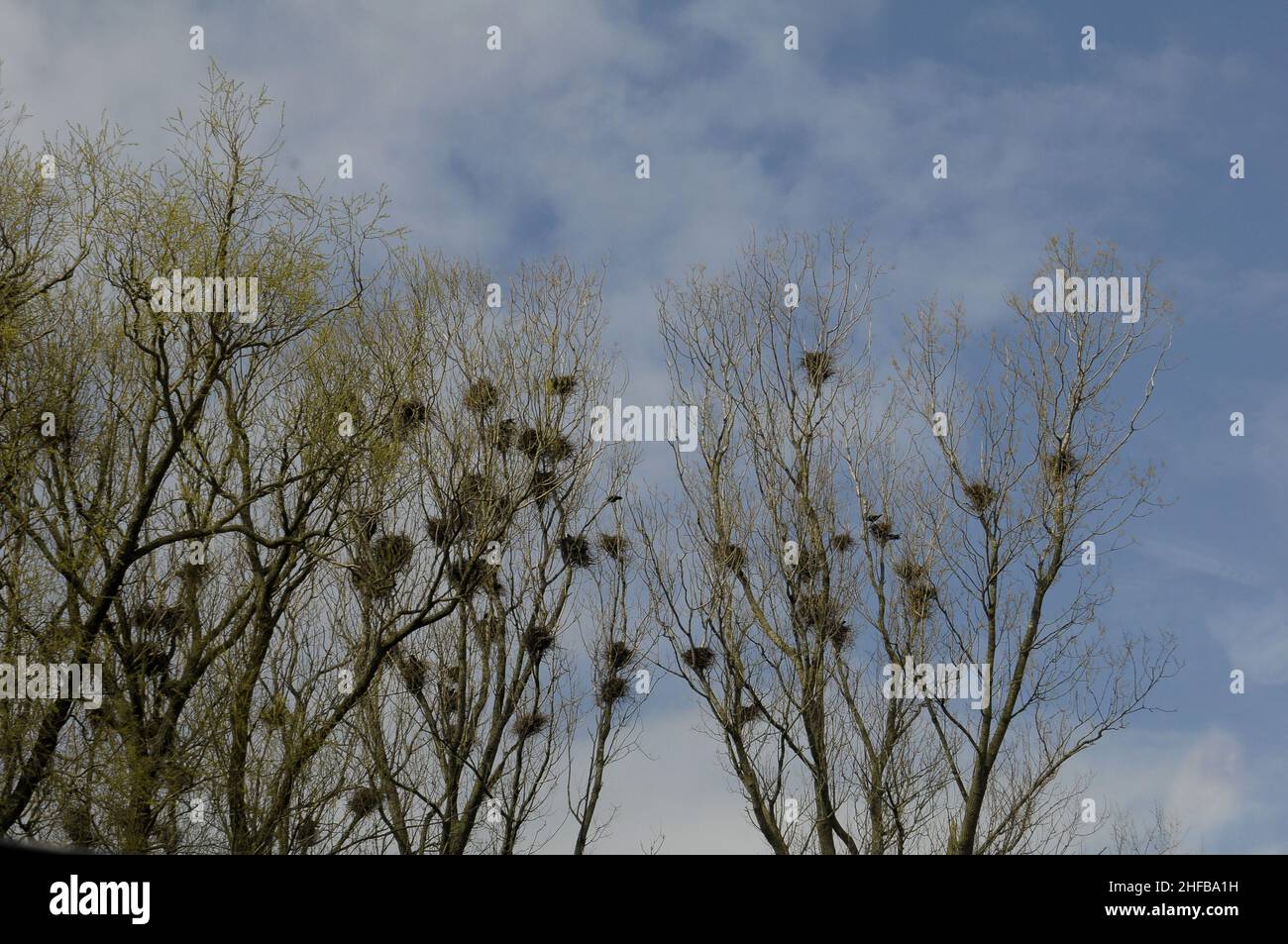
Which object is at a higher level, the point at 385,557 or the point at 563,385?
the point at 563,385

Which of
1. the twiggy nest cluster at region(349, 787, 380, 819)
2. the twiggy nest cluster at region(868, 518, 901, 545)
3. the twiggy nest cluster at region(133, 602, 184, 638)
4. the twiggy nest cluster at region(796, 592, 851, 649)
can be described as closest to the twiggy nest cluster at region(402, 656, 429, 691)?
the twiggy nest cluster at region(349, 787, 380, 819)

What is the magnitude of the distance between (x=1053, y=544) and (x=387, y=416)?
29.7 feet

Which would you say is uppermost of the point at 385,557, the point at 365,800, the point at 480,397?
the point at 480,397

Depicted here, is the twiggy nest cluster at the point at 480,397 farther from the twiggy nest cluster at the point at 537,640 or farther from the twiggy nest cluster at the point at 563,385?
the twiggy nest cluster at the point at 537,640

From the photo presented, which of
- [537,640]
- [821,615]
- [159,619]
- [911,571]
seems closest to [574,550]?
[537,640]

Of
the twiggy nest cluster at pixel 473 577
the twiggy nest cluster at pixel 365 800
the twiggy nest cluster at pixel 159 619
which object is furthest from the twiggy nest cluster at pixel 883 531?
the twiggy nest cluster at pixel 159 619

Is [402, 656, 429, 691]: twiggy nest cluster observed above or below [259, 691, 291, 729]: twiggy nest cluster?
above

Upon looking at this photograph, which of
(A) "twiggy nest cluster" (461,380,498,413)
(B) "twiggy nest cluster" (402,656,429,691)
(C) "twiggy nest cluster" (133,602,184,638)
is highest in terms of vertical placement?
(A) "twiggy nest cluster" (461,380,498,413)

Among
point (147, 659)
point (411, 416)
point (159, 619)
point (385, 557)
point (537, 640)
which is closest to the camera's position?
point (147, 659)

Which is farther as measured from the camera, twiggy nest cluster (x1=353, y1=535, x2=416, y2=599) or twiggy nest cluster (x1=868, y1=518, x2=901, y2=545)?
twiggy nest cluster (x1=868, y1=518, x2=901, y2=545)

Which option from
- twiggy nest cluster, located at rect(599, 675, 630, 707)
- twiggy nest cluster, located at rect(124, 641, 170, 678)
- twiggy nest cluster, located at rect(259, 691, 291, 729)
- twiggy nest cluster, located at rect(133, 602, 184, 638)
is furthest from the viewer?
twiggy nest cluster, located at rect(599, 675, 630, 707)

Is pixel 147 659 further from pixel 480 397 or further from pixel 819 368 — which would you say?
pixel 819 368

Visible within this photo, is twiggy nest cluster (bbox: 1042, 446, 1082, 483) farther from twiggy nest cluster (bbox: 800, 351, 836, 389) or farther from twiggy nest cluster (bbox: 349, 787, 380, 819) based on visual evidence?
twiggy nest cluster (bbox: 349, 787, 380, 819)
